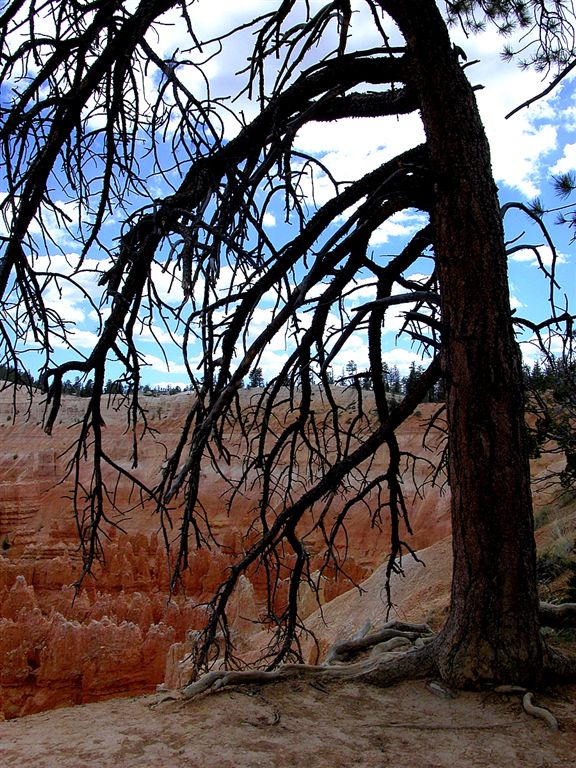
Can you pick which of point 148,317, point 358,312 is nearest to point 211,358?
point 148,317

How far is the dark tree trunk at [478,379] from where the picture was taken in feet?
10.6

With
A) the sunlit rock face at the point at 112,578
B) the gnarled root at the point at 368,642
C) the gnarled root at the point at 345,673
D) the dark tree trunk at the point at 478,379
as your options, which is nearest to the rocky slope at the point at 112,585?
the sunlit rock face at the point at 112,578

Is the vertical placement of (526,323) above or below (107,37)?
below

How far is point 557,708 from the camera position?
323cm

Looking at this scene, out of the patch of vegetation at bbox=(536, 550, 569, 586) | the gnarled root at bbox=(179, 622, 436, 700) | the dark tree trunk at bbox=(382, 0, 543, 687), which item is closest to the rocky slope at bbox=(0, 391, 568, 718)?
Answer: the gnarled root at bbox=(179, 622, 436, 700)

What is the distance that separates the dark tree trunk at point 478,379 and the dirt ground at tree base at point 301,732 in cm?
31

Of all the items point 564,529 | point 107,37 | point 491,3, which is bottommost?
point 564,529

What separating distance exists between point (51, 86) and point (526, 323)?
2865 mm

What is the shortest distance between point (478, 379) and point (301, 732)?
195 centimetres

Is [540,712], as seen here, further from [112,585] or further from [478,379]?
[112,585]

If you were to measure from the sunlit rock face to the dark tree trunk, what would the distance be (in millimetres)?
1010

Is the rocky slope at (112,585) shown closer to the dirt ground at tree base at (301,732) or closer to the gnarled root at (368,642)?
the gnarled root at (368,642)

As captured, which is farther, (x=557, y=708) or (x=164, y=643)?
(x=164, y=643)

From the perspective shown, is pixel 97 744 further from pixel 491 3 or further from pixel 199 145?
pixel 491 3
